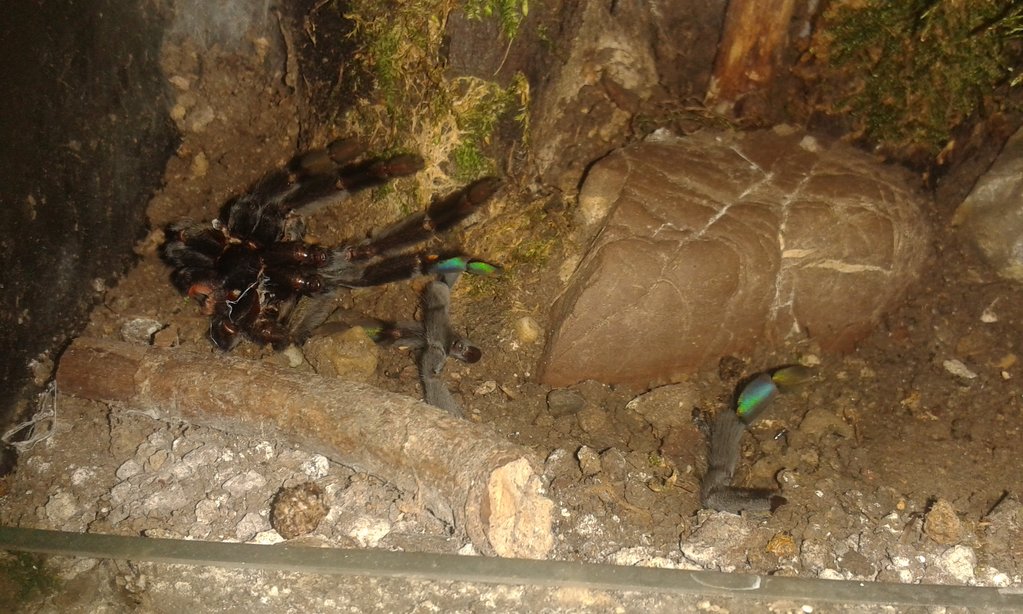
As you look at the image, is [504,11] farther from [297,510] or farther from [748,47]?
[297,510]

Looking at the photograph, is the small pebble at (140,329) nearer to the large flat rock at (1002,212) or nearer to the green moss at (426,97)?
the green moss at (426,97)

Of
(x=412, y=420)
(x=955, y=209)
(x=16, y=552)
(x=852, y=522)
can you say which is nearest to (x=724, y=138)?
(x=955, y=209)

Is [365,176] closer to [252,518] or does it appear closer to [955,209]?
[252,518]

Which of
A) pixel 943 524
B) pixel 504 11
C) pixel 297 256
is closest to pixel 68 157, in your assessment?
pixel 297 256

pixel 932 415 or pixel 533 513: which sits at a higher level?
pixel 533 513

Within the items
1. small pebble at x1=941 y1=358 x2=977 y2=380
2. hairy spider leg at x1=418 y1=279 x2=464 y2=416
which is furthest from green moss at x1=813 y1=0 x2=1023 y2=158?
hairy spider leg at x1=418 y1=279 x2=464 y2=416

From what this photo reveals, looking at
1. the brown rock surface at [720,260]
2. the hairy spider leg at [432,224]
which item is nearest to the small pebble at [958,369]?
the brown rock surface at [720,260]
